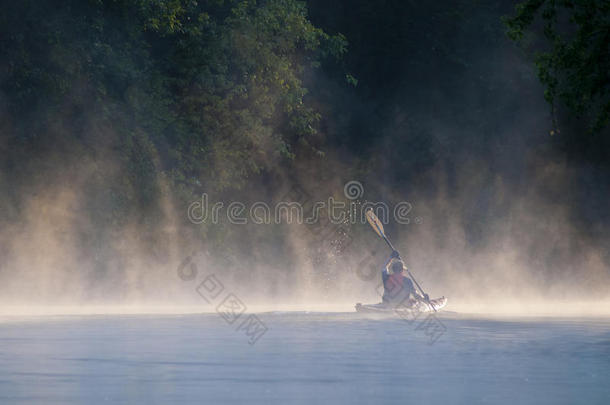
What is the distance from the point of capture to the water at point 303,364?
11.9 m

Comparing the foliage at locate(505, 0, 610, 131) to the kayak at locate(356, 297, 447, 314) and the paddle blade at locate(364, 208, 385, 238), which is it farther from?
the paddle blade at locate(364, 208, 385, 238)

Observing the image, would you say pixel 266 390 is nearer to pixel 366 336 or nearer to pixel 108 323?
pixel 366 336

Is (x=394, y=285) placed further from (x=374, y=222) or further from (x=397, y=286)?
(x=374, y=222)

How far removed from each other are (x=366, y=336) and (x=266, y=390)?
26.2 feet

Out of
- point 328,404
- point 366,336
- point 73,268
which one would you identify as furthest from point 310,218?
point 328,404

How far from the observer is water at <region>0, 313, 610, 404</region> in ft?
39.1

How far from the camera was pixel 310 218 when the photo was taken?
133ft

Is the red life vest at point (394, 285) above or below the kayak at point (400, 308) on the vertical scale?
above

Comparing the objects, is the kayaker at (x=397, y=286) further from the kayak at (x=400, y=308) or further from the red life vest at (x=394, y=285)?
the kayak at (x=400, y=308)

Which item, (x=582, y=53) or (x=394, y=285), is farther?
(x=394, y=285)

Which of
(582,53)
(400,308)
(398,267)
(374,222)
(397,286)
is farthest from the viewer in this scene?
(374,222)

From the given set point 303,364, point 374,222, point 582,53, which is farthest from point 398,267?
point 582,53

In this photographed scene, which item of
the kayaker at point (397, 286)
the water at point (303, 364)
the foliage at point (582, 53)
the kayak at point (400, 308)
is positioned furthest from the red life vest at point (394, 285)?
the foliage at point (582, 53)

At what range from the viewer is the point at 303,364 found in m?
15.0
